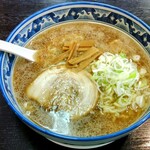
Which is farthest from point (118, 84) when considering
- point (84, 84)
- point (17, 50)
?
point (17, 50)

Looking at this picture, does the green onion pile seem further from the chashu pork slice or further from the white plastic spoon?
the white plastic spoon

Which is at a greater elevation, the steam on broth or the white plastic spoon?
the white plastic spoon

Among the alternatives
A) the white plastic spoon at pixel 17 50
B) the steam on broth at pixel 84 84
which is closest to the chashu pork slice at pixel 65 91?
the steam on broth at pixel 84 84

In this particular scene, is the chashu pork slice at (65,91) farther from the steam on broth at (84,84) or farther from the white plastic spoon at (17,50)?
the white plastic spoon at (17,50)

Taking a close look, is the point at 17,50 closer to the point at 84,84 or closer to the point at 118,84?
the point at 84,84

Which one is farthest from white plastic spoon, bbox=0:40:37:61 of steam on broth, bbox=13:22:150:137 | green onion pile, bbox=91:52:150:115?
green onion pile, bbox=91:52:150:115
